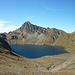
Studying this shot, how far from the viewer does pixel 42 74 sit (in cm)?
4025

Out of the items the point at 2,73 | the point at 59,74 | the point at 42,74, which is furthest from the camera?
the point at 59,74

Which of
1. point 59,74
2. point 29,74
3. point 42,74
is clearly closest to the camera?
point 29,74

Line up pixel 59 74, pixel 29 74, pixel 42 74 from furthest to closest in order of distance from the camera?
pixel 59 74 < pixel 42 74 < pixel 29 74

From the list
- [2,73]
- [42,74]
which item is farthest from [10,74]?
[42,74]

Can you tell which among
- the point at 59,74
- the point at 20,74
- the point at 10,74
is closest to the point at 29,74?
the point at 20,74

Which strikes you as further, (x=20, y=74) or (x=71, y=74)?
(x=71, y=74)

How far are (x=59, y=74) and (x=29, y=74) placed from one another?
9.01 metres

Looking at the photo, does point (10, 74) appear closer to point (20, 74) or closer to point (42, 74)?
point (20, 74)

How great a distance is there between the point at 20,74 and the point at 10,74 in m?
2.35

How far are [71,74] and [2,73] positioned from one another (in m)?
17.7

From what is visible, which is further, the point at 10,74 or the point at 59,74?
the point at 59,74

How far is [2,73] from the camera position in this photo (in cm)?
3425

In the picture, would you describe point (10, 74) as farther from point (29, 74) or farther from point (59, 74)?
point (59, 74)

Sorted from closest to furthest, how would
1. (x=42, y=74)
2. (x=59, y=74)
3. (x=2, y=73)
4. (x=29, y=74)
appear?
(x=2, y=73) → (x=29, y=74) → (x=42, y=74) → (x=59, y=74)
